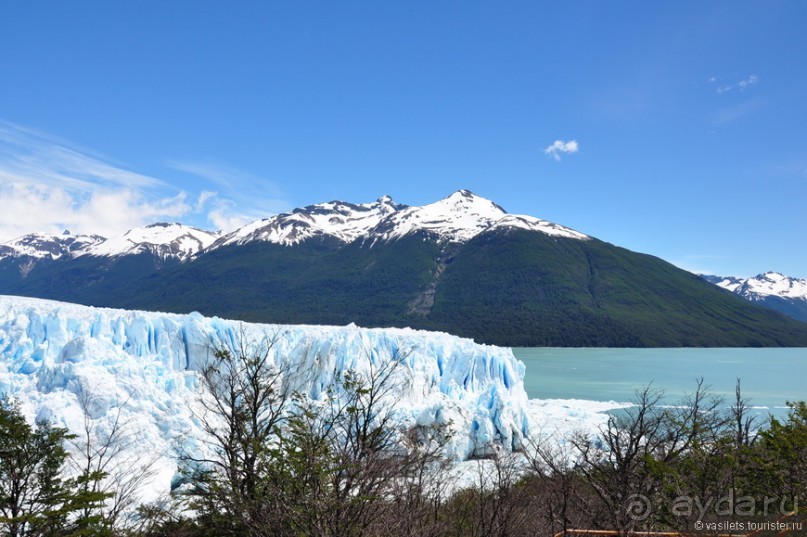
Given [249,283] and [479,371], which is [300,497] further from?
[249,283]

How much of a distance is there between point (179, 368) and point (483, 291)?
123m

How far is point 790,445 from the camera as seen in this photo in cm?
1020

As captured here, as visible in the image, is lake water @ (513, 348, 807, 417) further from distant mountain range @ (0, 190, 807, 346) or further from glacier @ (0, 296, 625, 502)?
distant mountain range @ (0, 190, 807, 346)

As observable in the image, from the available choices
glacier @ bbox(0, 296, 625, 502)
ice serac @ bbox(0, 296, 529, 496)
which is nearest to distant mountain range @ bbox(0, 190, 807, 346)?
glacier @ bbox(0, 296, 625, 502)

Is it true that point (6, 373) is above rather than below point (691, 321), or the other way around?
below

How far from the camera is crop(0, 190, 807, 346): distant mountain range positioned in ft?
401

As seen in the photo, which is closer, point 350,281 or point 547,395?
point 547,395

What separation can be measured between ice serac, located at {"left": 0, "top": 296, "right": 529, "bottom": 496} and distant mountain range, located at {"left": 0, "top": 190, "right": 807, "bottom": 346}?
76.6 meters

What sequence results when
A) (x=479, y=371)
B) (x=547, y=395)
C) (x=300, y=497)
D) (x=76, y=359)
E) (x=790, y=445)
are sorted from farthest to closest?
(x=547, y=395) < (x=479, y=371) < (x=76, y=359) < (x=790, y=445) < (x=300, y=497)

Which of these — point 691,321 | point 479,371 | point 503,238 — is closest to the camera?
point 479,371

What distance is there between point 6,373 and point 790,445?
23.6 meters

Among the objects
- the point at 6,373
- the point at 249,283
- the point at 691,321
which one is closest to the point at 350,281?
the point at 249,283

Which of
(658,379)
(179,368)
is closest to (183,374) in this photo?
(179,368)

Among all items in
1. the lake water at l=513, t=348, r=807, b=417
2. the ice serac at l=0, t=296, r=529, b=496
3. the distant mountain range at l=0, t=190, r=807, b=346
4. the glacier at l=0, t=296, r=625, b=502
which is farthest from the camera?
the distant mountain range at l=0, t=190, r=807, b=346
